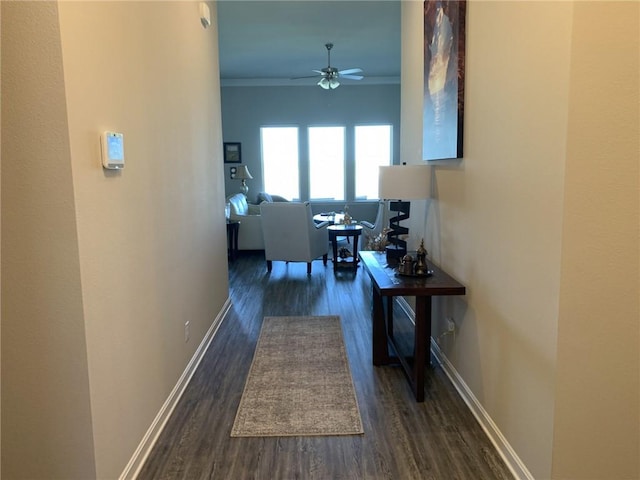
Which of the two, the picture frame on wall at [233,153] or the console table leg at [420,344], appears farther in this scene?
the picture frame on wall at [233,153]

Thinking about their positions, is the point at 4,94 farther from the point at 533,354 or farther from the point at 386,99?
the point at 386,99

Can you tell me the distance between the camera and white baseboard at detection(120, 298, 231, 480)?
6.43 ft

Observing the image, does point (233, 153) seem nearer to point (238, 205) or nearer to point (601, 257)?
point (238, 205)

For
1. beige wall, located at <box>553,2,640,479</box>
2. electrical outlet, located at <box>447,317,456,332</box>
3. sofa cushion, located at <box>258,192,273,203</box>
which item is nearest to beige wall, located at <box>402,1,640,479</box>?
beige wall, located at <box>553,2,640,479</box>

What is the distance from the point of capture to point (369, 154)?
9055 millimetres

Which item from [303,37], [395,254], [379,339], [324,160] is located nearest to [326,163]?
[324,160]

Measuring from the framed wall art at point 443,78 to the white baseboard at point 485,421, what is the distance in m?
1.29

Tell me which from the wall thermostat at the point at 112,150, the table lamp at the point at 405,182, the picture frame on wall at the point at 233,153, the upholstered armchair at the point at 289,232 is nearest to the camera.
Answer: the wall thermostat at the point at 112,150

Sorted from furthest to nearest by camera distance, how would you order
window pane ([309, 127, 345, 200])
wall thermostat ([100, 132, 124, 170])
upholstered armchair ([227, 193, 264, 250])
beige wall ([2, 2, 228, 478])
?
window pane ([309, 127, 345, 200]) → upholstered armchair ([227, 193, 264, 250]) → wall thermostat ([100, 132, 124, 170]) → beige wall ([2, 2, 228, 478])

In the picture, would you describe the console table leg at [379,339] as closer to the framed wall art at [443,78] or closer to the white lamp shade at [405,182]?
the white lamp shade at [405,182]

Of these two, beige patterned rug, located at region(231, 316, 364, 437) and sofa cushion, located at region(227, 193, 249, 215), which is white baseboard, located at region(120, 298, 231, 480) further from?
sofa cushion, located at region(227, 193, 249, 215)

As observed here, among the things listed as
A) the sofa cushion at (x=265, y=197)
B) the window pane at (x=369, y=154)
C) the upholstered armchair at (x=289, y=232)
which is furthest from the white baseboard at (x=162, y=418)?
the window pane at (x=369, y=154)

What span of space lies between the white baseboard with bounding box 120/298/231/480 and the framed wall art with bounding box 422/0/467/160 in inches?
81.5

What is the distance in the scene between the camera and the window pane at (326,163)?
8.98 meters
